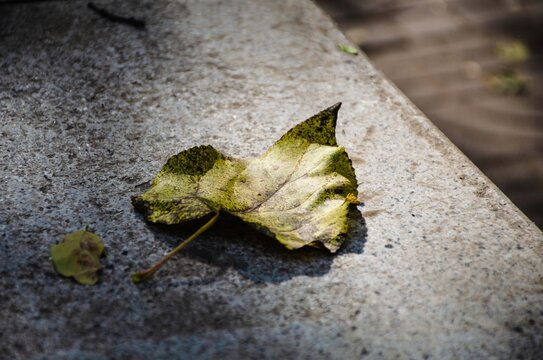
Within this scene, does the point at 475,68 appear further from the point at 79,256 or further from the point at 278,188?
the point at 79,256

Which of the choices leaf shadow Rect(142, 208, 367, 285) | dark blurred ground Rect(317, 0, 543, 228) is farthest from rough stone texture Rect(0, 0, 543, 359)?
dark blurred ground Rect(317, 0, 543, 228)

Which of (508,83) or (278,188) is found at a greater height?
(278,188)

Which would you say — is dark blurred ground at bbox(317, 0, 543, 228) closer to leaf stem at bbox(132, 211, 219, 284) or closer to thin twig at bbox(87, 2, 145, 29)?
thin twig at bbox(87, 2, 145, 29)

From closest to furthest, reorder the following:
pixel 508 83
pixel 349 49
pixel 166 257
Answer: pixel 166 257 < pixel 349 49 < pixel 508 83

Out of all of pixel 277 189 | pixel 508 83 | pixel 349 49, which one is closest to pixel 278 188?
pixel 277 189

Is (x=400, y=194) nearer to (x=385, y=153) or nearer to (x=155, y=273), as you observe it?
(x=385, y=153)
